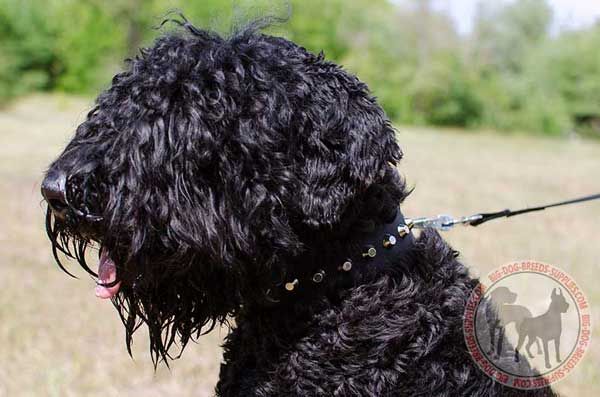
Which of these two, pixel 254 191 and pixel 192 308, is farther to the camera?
pixel 192 308

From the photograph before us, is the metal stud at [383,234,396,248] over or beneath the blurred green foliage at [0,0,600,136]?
beneath

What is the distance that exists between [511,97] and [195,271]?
39.7 m

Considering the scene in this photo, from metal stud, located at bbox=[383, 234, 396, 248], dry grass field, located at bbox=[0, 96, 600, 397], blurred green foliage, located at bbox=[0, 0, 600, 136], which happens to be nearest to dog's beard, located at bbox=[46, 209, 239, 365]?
metal stud, located at bbox=[383, 234, 396, 248]

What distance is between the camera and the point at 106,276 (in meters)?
2.40

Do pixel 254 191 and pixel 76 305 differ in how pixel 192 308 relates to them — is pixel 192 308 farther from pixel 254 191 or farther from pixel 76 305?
pixel 76 305

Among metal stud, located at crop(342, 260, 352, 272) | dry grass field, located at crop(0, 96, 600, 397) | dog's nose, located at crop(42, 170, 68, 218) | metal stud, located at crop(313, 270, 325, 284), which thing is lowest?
metal stud, located at crop(313, 270, 325, 284)

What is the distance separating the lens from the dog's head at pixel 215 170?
221 centimetres

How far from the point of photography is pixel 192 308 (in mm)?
2469

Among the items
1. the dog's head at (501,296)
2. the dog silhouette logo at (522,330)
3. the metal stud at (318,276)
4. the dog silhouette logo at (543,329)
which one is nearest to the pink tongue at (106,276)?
the metal stud at (318,276)

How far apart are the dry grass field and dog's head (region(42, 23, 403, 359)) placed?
0.86 metres

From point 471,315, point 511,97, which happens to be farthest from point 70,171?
point 511,97

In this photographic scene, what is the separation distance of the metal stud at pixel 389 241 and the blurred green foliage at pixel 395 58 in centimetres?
3191

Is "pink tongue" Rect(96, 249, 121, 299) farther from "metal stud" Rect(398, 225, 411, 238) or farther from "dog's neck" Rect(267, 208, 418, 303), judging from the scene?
"metal stud" Rect(398, 225, 411, 238)

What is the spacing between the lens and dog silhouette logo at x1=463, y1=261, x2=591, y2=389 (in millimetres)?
2479
